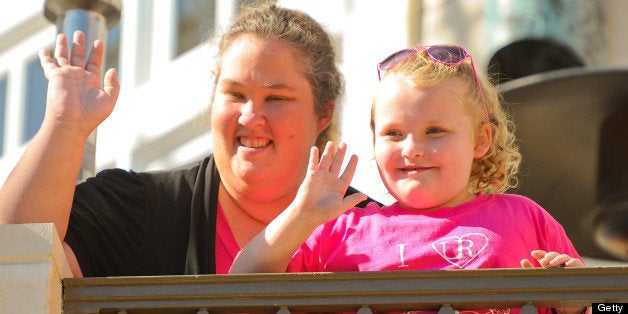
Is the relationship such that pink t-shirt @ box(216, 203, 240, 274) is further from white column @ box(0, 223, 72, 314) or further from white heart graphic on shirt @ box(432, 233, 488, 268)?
white column @ box(0, 223, 72, 314)

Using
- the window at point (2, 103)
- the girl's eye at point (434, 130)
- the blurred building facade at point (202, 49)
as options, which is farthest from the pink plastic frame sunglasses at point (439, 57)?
the window at point (2, 103)

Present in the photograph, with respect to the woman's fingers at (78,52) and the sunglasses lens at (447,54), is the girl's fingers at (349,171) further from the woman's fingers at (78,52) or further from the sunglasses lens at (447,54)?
the woman's fingers at (78,52)

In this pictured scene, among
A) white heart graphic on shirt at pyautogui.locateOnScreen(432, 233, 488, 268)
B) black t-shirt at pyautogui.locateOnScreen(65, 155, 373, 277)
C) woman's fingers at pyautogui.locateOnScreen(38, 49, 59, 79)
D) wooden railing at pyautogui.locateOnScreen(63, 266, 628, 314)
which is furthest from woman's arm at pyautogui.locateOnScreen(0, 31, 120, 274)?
white heart graphic on shirt at pyautogui.locateOnScreen(432, 233, 488, 268)

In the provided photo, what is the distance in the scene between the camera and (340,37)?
27.2 feet

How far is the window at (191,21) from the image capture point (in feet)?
30.9

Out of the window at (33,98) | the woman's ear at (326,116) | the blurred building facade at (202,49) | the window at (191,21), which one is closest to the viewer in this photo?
the woman's ear at (326,116)

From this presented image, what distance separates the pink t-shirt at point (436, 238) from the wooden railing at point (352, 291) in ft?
0.97

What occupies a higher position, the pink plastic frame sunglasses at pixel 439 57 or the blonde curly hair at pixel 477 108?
the pink plastic frame sunglasses at pixel 439 57

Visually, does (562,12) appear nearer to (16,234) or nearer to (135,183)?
(135,183)

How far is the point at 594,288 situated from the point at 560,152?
2.65 m

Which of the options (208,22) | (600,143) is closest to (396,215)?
(600,143)

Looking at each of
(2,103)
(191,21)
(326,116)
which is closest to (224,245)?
(326,116)

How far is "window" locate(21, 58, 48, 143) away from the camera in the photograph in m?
9.76

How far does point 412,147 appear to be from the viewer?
414 centimetres
